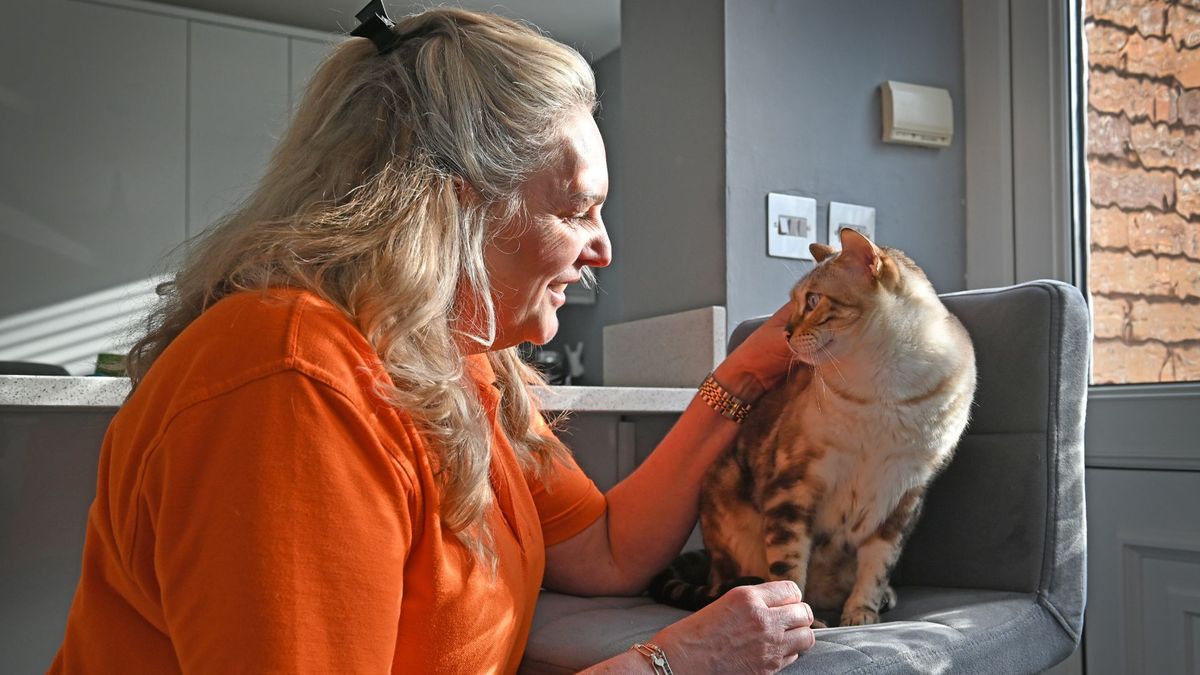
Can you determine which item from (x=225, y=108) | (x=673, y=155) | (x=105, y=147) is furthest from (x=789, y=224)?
(x=105, y=147)

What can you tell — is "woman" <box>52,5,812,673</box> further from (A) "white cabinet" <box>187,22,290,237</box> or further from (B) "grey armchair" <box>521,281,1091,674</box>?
(A) "white cabinet" <box>187,22,290,237</box>

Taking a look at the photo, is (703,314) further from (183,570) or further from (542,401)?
(183,570)

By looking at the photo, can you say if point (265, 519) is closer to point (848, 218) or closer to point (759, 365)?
point (759, 365)

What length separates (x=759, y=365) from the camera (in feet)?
4.45

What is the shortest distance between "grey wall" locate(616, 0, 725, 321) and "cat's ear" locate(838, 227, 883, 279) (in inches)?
26.2

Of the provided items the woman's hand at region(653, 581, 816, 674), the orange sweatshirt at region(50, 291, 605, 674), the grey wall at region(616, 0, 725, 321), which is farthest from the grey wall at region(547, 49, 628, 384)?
the orange sweatshirt at region(50, 291, 605, 674)

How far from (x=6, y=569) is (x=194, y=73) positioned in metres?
2.76

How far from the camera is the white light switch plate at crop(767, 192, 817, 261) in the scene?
6.42ft

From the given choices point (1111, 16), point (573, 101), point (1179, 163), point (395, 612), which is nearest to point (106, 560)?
point (395, 612)

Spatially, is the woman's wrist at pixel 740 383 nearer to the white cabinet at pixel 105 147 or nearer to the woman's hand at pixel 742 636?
the woman's hand at pixel 742 636

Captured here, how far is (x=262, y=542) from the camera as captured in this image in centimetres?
67

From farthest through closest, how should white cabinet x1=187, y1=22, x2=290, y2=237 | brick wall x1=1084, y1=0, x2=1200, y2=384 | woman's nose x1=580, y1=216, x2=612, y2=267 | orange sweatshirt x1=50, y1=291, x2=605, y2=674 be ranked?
1. white cabinet x1=187, y1=22, x2=290, y2=237
2. brick wall x1=1084, y1=0, x2=1200, y2=384
3. woman's nose x1=580, y1=216, x2=612, y2=267
4. orange sweatshirt x1=50, y1=291, x2=605, y2=674

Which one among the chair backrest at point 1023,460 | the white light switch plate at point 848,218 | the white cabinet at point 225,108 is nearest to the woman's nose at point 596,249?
the chair backrest at point 1023,460

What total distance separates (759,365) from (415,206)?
2.13 feet
